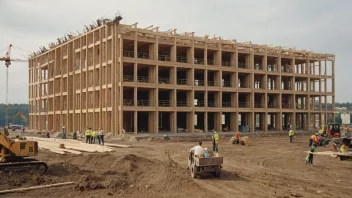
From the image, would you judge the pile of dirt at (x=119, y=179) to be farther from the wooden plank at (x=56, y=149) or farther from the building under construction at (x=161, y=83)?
the building under construction at (x=161, y=83)

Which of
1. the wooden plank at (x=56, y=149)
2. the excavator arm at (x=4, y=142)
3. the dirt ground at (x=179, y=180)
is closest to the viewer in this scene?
the dirt ground at (x=179, y=180)

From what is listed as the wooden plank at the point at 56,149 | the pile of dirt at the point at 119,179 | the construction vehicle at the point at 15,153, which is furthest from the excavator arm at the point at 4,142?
the wooden plank at the point at 56,149

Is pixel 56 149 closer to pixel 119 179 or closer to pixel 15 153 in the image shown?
pixel 15 153

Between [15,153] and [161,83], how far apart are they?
27386mm

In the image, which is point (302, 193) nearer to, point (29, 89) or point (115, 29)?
point (115, 29)

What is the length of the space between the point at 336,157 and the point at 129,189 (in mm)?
15105

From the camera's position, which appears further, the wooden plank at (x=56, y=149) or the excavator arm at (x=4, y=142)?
the wooden plank at (x=56, y=149)

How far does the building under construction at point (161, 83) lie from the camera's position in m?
40.7

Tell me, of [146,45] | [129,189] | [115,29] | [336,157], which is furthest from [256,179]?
[146,45]

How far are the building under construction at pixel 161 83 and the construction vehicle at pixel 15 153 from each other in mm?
22273

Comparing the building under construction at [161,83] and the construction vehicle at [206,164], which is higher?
the building under construction at [161,83]

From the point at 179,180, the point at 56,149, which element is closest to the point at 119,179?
the point at 179,180

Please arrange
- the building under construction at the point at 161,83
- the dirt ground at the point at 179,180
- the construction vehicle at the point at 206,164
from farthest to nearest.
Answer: the building under construction at the point at 161,83
the construction vehicle at the point at 206,164
the dirt ground at the point at 179,180

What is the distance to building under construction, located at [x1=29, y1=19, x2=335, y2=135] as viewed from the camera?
133 ft
